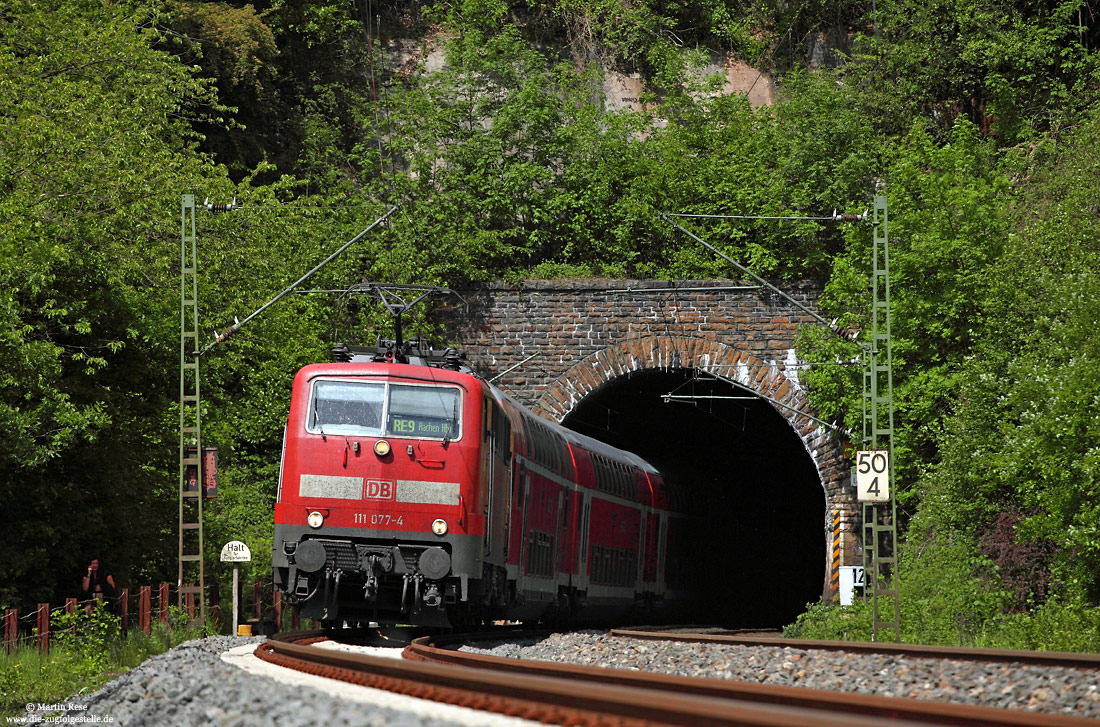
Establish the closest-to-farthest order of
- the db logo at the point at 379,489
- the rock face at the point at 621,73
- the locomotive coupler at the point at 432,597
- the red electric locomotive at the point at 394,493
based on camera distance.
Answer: the locomotive coupler at the point at 432,597
the red electric locomotive at the point at 394,493
the db logo at the point at 379,489
the rock face at the point at 621,73

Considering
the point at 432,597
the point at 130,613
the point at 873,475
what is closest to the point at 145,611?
the point at 130,613

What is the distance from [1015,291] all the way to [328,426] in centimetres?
1398

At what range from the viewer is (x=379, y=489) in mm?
15008

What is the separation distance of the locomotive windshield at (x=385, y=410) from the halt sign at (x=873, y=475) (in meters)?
6.92

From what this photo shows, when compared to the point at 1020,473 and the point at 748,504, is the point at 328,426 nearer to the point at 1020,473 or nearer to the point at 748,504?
the point at 1020,473

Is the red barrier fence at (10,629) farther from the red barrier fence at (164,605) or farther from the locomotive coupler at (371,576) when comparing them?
the locomotive coupler at (371,576)

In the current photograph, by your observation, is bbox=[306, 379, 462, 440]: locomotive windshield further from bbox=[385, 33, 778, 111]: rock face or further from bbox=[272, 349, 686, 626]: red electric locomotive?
bbox=[385, 33, 778, 111]: rock face

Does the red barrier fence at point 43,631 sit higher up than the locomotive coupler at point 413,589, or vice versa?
the locomotive coupler at point 413,589

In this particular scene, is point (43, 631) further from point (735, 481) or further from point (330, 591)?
point (735, 481)

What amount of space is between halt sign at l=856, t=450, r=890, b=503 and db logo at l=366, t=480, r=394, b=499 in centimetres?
755

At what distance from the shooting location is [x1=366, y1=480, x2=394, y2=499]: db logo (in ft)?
49.2

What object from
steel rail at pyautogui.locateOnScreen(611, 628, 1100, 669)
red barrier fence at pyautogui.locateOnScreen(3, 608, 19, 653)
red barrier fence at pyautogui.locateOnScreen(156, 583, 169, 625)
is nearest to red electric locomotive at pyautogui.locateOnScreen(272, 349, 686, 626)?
steel rail at pyautogui.locateOnScreen(611, 628, 1100, 669)

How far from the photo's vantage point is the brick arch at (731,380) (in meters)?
28.3

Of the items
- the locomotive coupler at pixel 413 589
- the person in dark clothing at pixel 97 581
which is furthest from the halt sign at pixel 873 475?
the person in dark clothing at pixel 97 581
